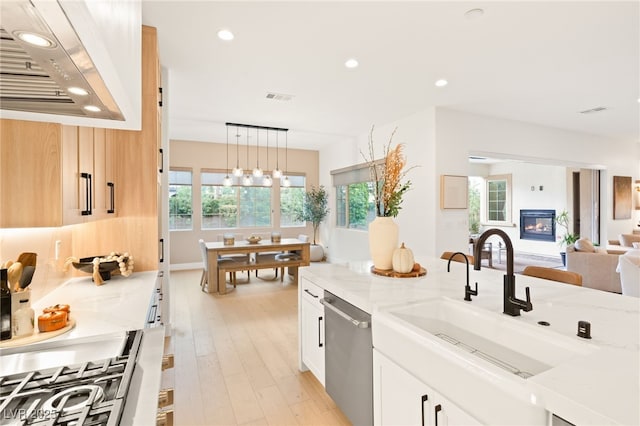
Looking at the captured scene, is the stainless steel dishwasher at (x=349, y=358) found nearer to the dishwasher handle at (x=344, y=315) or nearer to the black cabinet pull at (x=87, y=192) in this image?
the dishwasher handle at (x=344, y=315)

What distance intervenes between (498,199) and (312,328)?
9612mm

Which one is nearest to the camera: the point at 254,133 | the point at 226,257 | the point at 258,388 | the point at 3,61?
the point at 3,61

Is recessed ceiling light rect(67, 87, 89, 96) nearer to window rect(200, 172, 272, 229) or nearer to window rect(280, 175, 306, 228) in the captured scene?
window rect(200, 172, 272, 229)

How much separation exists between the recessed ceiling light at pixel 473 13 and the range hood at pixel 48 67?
102 inches

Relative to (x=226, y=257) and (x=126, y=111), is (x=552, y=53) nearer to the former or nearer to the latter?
(x=126, y=111)

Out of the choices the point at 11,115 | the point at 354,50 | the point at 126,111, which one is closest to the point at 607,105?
the point at 354,50

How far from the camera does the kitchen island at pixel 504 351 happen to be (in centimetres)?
79

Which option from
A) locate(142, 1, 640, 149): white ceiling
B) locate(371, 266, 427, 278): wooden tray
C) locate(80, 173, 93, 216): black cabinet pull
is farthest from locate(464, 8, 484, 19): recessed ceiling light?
locate(80, 173, 93, 216): black cabinet pull

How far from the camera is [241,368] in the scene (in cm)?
266

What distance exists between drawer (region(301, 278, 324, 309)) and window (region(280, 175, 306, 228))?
5757 millimetres

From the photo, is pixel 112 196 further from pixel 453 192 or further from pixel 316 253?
pixel 316 253

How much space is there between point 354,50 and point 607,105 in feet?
14.2

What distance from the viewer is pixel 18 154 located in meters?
1.40

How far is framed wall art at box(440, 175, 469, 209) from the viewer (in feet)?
15.5
